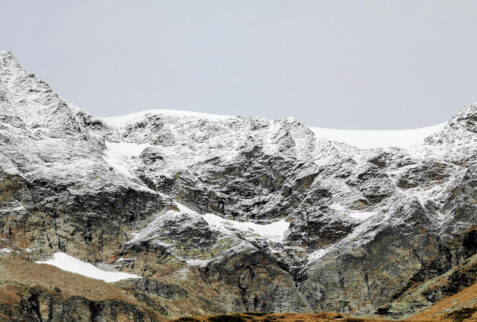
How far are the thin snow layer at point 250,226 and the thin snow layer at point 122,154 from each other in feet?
62.4

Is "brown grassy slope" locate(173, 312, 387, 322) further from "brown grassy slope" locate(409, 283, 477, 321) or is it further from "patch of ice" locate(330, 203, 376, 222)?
"patch of ice" locate(330, 203, 376, 222)

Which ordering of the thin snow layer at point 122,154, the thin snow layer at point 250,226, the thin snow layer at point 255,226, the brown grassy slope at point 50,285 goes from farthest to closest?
the thin snow layer at point 122,154, the thin snow layer at point 255,226, the thin snow layer at point 250,226, the brown grassy slope at point 50,285

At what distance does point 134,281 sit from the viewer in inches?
4788

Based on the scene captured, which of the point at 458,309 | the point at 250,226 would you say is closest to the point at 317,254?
the point at 250,226

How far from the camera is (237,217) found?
17288cm

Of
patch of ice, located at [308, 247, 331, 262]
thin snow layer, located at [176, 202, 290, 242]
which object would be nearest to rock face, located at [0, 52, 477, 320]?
thin snow layer, located at [176, 202, 290, 242]

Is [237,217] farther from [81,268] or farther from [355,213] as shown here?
[81,268]

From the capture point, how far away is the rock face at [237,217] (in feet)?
413

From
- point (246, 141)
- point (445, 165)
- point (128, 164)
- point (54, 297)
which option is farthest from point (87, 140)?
point (445, 165)

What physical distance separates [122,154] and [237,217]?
4150 centimetres

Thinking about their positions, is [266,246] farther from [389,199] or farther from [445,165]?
[445,165]

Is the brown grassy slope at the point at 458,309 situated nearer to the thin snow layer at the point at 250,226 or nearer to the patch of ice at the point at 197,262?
the patch of ice at the point at 197,262

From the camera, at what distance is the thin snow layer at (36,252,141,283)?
121 meters

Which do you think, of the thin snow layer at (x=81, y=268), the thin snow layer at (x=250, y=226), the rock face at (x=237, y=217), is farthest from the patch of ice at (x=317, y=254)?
the thin snow layer at (x=81, y=268)
